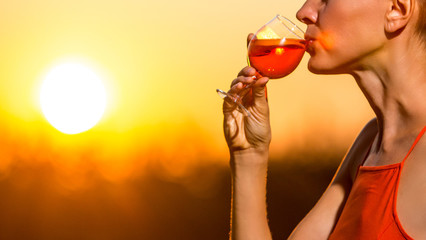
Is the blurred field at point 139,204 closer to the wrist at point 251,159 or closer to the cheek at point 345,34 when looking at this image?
the wrist at point 251,159

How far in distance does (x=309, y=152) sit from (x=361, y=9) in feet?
25.6

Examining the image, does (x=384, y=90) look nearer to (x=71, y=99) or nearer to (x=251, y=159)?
(x=251, y=159)

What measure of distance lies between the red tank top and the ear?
24cm

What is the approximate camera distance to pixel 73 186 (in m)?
9.22

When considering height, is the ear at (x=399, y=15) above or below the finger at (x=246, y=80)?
below

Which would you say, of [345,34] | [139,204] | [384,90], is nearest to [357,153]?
[384,90]

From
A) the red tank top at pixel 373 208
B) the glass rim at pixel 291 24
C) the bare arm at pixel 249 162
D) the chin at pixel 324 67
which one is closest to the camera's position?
the red tank top at pixel 373 208

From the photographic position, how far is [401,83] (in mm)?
1419

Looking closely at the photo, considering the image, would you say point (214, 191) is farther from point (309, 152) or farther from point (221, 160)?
point (309, 152)

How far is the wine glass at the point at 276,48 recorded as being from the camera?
163 cm

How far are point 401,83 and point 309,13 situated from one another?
0.90ft

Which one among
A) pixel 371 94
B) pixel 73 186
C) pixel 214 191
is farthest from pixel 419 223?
pixel 73 186

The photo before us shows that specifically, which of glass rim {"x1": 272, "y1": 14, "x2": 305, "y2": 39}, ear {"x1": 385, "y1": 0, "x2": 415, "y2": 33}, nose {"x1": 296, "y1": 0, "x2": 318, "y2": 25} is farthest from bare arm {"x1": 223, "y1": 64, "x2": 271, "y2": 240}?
ear {"x1": 385, "y1": 0, "x2": 415, "y2": 33}

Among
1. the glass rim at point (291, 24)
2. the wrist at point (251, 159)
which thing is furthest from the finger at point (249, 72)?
the wrist at point (251, 159)
